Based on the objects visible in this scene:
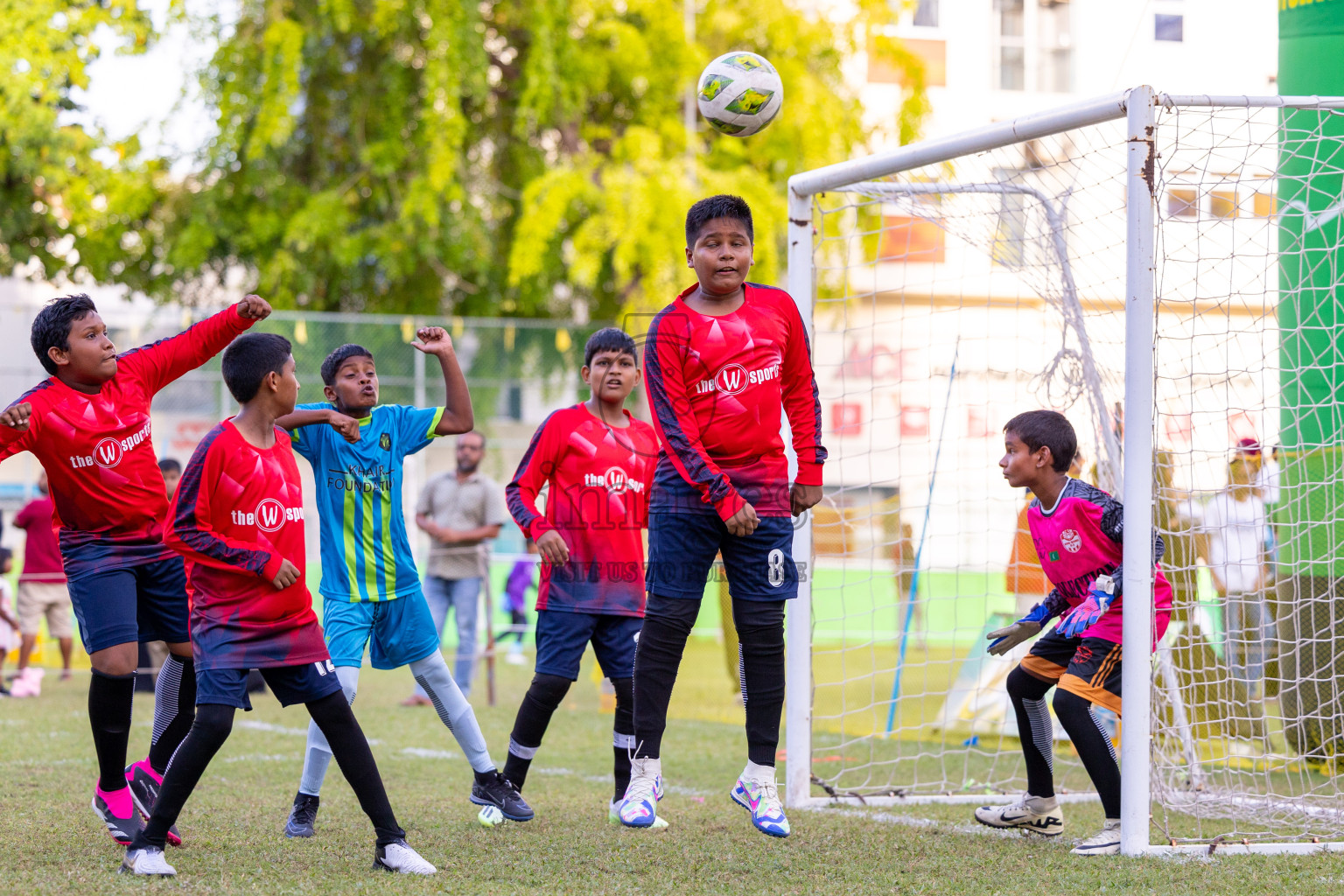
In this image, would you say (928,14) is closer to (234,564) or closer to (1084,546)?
Result: (1084,546)

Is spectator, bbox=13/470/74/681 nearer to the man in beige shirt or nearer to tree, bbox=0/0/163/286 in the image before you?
the man in beige shirt

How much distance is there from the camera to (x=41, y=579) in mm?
10977

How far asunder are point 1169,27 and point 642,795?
11.1 m

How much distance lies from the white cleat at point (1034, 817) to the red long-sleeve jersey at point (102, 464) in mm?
3403

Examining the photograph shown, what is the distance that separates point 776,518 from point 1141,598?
1.37 meters

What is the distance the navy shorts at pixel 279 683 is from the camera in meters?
4.10

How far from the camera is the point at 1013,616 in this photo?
27.3 feet

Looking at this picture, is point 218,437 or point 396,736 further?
point 396,736

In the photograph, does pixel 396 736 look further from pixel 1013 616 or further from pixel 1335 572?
pixel 1335 572

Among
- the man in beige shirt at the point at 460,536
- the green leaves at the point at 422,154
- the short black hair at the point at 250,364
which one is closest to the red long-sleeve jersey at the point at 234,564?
the short black hair at the point at 250,364

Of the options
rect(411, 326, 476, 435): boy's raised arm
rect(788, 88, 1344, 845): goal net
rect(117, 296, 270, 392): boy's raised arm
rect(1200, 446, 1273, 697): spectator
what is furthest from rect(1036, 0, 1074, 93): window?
rect(117, 296, 270, 392): boy's raised arm

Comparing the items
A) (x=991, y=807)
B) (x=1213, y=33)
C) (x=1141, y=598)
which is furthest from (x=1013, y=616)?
(x=1213, y=33)

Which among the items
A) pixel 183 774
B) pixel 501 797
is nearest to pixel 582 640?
pixel 501 797

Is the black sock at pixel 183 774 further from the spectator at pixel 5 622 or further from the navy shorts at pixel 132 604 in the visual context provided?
the spectator at pixel 5 622
